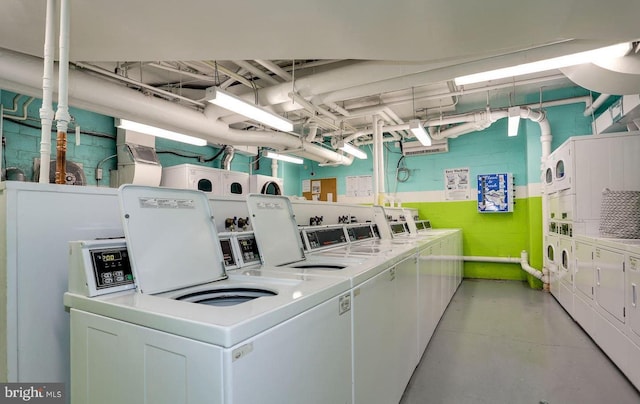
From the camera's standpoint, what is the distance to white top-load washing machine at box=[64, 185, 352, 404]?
82 cm

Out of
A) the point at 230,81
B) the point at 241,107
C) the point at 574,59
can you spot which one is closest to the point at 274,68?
the point at 241,107

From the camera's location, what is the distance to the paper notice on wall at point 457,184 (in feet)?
20.4

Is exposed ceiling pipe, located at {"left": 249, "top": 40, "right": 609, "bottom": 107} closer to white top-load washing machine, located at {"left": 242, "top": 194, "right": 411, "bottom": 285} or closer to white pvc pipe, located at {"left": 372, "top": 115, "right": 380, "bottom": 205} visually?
white pvc pipe, located at {"left": 372, "top": 115, "right": 380, "bottom": 205}

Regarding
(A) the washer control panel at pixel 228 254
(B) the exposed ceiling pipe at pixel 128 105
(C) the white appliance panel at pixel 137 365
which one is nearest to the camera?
(C) the white appliance panel at pixel 137 365

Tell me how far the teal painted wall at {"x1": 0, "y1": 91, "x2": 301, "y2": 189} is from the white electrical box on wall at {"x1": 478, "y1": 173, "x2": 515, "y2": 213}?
5.16 meters

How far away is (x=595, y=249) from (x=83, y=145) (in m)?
6.21

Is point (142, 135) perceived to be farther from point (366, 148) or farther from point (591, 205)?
point (591, 205)

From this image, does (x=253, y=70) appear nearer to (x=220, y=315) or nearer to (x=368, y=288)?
(x=368, y=288)

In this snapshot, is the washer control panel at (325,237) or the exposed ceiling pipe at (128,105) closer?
the washer control panel at (325,237)

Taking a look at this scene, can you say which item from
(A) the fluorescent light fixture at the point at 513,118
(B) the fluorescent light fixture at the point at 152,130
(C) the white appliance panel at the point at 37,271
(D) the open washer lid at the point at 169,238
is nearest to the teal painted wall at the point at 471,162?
(B) the fluorescent light fixture at the point at 152,130

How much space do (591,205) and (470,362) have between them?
226 cm

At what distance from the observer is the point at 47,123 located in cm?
144

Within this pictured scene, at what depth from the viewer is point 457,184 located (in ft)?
20.6

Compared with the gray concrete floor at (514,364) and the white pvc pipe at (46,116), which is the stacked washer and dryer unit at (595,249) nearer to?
the gray concrete floor at (514,364)
